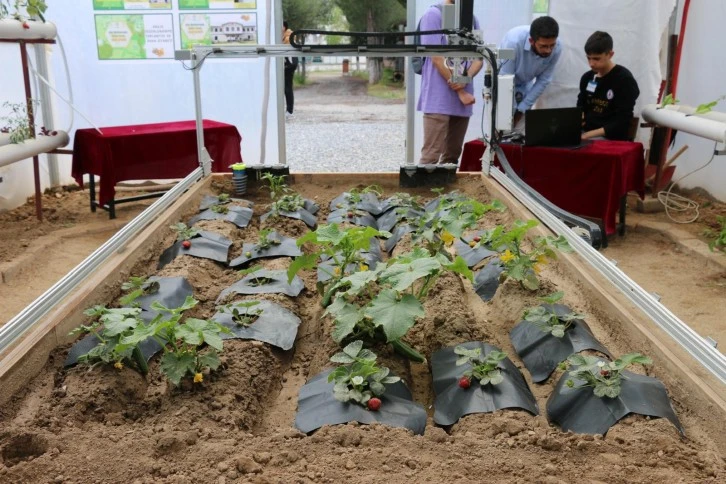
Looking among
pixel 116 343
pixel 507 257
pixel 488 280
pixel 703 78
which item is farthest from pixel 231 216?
pixel 703 78

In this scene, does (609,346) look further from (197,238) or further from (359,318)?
(197,238)

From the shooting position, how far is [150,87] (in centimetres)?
653

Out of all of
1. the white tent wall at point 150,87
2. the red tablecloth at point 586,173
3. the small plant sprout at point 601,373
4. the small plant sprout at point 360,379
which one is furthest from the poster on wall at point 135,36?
the small plant sprout at point 601,373

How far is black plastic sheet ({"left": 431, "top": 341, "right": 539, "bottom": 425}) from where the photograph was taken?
1.94 meters

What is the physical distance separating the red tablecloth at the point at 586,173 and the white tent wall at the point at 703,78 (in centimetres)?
137

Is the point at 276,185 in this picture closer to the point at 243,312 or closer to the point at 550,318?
the point at 243,312

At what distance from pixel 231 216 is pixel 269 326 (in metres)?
1.60

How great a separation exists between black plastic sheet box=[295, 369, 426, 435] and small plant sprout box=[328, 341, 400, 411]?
20 millimetres

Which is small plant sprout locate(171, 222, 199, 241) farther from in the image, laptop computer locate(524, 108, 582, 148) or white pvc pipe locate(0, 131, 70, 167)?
laptop computer locate(524, 108, 582, 148)

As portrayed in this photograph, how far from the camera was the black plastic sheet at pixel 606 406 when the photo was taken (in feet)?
5.93

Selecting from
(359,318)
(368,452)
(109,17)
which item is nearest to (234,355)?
(359,318)

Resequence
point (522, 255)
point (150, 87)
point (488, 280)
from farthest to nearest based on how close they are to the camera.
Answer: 1. point (150, 87)
2. point (488, 280)
3. point (522, 255)

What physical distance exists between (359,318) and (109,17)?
524 cm

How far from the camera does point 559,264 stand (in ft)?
9.90
